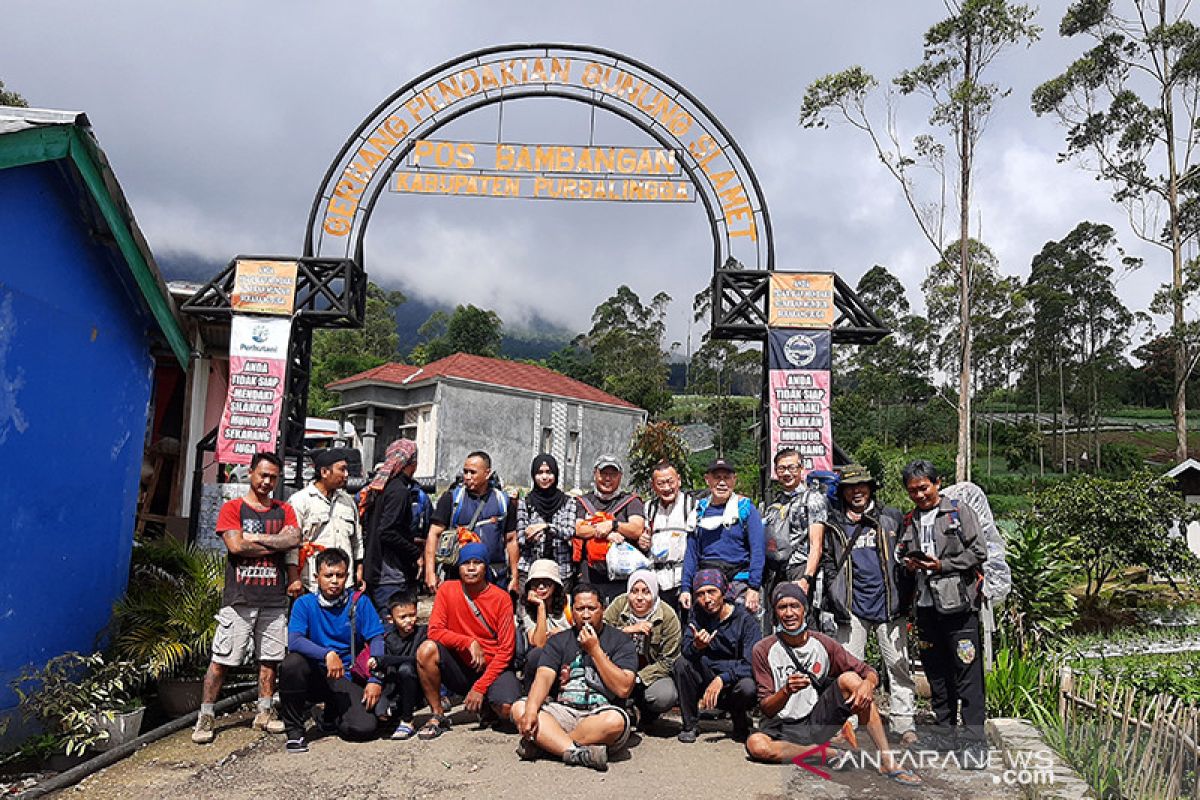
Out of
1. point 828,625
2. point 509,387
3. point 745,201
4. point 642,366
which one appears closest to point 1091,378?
point 642,366

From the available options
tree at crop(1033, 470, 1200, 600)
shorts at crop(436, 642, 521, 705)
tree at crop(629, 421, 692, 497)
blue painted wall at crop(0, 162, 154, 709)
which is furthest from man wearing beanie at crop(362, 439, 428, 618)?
tree at crop(629, 421, 692, 497)

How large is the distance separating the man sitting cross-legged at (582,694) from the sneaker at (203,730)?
1846mm

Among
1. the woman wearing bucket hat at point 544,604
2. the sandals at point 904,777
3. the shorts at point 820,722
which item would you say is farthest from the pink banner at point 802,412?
the sandals at point 904,777

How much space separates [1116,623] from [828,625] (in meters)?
10.3

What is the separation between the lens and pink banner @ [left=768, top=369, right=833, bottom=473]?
9094mm

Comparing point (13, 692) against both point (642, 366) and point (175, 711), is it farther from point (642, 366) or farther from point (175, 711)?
point (642, 366)

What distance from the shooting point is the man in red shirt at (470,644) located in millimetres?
5027

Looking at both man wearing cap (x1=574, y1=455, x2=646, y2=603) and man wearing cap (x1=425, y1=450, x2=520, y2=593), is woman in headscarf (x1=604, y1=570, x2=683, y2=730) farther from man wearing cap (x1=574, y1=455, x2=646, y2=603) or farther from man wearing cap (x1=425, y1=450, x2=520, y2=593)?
man wearing cap (x1=425, y1=450, x2=520, y2=593)

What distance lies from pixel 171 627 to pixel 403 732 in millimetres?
1811

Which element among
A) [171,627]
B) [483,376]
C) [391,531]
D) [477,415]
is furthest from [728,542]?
[483,376]

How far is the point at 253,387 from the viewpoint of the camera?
9406 millimetres

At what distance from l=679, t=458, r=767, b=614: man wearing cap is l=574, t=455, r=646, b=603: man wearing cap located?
1.27 feet

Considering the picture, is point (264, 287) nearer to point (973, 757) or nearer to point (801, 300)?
point (801, 300)

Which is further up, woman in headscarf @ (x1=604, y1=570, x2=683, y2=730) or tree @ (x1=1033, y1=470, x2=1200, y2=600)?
tree @ (x1=1033, y1=470, x2=1200, y2=600)
